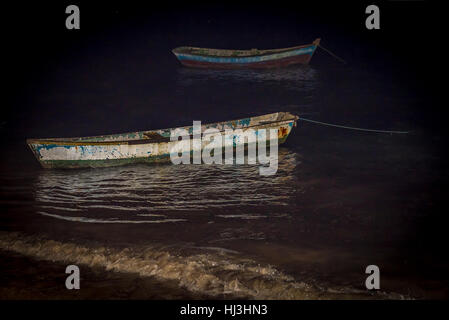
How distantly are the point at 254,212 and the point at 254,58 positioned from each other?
16998mm

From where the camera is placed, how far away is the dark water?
6180 mm

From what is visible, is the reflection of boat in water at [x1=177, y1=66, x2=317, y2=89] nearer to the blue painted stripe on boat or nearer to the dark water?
the blue painted stripe on boat

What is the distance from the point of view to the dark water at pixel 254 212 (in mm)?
6180

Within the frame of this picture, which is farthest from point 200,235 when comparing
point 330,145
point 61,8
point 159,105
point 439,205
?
point 61,8

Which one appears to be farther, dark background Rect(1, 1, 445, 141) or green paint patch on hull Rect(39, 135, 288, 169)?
dark background Rect(1, 1, 445, 141)

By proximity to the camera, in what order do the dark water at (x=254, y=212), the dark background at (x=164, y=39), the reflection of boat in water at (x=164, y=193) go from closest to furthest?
the dark water at (x=254, y=212)
the reflection of boat in water at (x=164, y=193)
the dark background at (x=164, y=39)

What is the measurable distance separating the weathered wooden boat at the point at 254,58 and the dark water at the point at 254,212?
835 centimetres

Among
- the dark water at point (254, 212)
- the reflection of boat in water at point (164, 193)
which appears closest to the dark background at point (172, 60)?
the dark water at point (254, 212)

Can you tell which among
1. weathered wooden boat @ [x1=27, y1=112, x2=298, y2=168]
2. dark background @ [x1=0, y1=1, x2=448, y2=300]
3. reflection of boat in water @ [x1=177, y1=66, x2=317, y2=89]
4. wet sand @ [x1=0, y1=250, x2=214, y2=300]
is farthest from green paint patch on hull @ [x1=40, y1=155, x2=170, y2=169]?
reflection of boat in water @ [x1=177, y1=66, x2=317, y2=89]

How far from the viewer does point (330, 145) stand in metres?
12.3

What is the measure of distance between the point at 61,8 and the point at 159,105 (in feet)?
87.8

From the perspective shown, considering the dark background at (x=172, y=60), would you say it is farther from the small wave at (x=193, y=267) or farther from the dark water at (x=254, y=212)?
the small wave at (x=193, y=267)

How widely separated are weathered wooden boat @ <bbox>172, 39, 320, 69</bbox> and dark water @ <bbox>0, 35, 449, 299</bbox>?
8.35 meters

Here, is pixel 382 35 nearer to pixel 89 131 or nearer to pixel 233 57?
pixel 233 57
